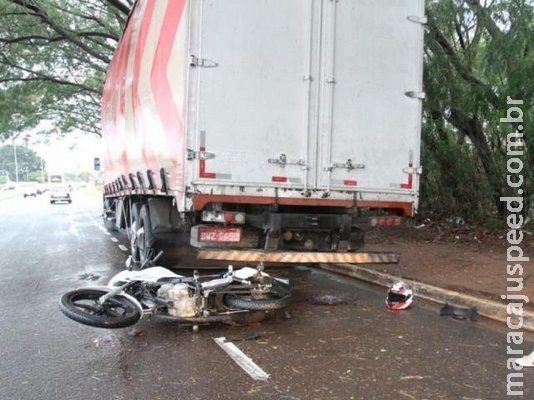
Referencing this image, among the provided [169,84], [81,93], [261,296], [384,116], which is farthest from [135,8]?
[81,93]

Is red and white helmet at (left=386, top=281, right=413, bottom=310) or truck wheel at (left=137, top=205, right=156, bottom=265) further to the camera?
truck wheel at (left=137, top=205, right=156, bottom=265)

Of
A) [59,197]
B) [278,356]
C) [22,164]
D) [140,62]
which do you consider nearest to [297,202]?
[278,356]

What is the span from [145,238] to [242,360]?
444 centimetres

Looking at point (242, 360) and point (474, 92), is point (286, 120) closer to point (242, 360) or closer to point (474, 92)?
point (242, 360)

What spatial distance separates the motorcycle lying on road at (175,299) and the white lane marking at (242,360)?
308 millimetres

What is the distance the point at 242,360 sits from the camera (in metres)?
4.90

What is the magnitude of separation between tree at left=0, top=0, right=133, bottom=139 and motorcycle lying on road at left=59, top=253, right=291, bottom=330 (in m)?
14.3

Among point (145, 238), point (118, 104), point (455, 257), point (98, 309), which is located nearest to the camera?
point (98, 309)

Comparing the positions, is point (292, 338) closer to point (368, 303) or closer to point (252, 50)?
point (368, 303)

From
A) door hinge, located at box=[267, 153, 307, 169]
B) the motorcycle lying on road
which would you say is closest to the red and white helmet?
the motorcycle lying on road

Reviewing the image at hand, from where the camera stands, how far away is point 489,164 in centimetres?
1109

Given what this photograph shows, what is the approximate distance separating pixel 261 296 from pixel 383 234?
7986 mm

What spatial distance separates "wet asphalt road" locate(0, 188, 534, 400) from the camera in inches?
168

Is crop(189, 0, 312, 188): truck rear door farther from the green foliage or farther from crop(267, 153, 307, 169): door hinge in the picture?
the green foliage
